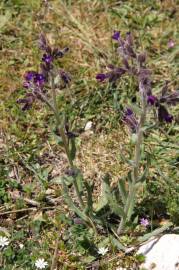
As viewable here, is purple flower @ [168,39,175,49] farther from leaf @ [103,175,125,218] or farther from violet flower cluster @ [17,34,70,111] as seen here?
violet flower cluster @ [17,34,70,111]

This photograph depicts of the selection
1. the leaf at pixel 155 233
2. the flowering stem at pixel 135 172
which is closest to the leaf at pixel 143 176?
the flowering stem at pixel 135 172

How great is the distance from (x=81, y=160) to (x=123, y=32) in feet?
4.88

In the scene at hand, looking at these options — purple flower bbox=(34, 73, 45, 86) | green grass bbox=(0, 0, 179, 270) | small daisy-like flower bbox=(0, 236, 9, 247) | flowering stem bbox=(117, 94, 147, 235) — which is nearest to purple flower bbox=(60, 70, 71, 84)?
purple flower bbox=(34, 73, 45, 86)

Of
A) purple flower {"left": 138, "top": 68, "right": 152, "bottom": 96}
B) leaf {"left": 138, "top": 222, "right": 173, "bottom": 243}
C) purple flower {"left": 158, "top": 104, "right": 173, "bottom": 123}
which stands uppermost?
purple flower {"left": 138, "top": 68, "right": 152, "bottom": 96}

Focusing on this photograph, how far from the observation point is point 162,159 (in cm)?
386

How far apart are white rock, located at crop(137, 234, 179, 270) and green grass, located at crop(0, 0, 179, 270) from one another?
130 mm

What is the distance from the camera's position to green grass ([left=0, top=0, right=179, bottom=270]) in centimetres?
346

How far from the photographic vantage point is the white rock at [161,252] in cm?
319

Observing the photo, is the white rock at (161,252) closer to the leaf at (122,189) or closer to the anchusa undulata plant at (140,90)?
the leaf at (122,189)

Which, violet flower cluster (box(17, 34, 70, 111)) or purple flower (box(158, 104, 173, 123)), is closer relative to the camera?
purple flower (box(158, 104, 173, 123))

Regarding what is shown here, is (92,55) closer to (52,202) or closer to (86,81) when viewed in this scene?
(86,81)

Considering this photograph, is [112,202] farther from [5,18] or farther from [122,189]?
[5,18]

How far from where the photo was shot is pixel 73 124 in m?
4.12

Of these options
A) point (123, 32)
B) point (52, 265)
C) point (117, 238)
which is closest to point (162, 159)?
point (117, 238)
